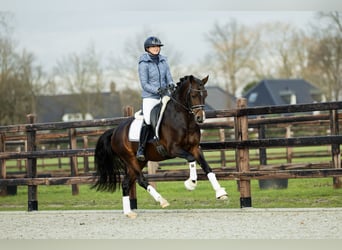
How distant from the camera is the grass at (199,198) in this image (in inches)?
448

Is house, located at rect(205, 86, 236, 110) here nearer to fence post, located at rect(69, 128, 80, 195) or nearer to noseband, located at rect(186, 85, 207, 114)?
fence post, located at rect(69, 128, 80, 195)

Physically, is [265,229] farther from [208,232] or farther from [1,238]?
[1,238]

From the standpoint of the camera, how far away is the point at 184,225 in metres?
8.53

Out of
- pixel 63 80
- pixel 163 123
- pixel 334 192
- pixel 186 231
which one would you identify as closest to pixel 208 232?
pixel 186 231

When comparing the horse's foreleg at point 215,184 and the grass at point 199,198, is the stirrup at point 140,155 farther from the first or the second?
the grass at point 199,198

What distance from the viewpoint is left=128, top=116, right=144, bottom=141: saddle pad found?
1021 cm

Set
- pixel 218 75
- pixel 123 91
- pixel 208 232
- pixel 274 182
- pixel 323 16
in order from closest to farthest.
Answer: pixel 208 232
pixel 274 182
pixel 323 16
pixel 123 91
pixel 218 75

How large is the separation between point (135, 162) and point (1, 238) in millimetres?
2745

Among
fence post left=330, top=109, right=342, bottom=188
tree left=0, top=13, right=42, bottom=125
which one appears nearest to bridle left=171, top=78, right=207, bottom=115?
fence post left=330, top=109, right=342, bottom=188

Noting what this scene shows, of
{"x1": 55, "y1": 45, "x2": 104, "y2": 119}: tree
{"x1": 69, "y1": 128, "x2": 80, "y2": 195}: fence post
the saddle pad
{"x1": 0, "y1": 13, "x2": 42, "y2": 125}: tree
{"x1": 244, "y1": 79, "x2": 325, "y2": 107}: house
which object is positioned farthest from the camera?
{"x1": 244, "y1": 79, "x2": 325, "y2": 107}: house

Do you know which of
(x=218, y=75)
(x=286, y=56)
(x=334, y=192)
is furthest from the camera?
(x=286, y=56)

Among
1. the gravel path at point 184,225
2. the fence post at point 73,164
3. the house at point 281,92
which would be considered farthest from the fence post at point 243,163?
the house at point 281,92

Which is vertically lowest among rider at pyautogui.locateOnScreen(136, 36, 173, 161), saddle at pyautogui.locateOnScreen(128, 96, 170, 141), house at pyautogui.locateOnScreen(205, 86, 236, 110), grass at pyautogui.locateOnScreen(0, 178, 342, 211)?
grass at pyautogui.locateOnScreen(0, 178, 342, 211)

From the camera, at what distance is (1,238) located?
8.32 metres
